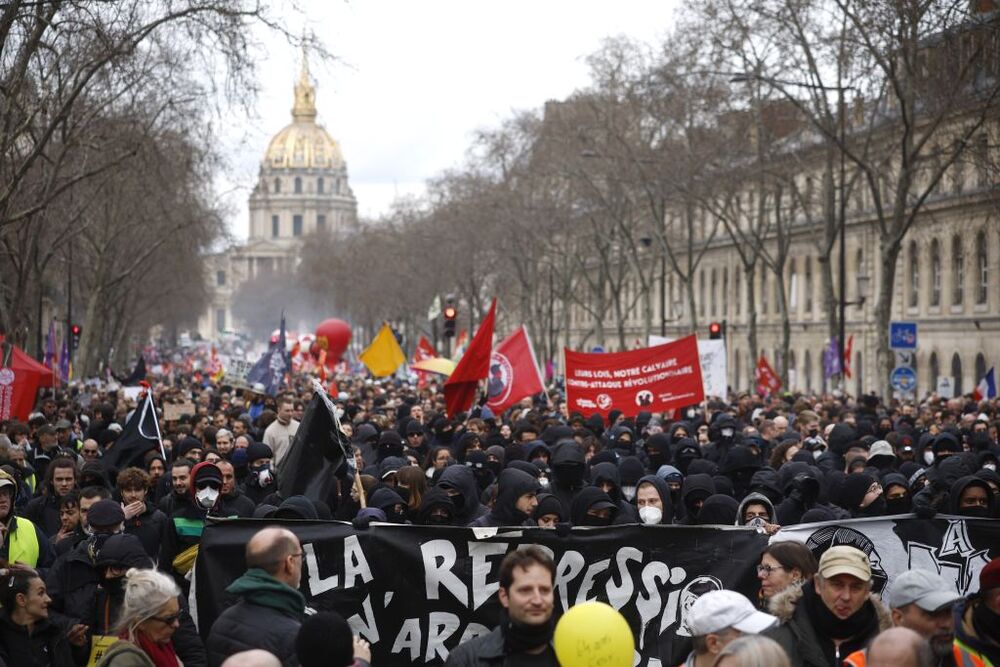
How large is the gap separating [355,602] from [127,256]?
47.4m

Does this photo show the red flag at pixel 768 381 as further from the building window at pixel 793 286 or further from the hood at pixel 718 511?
the building window at pixel 793 286

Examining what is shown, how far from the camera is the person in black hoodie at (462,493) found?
10844mm

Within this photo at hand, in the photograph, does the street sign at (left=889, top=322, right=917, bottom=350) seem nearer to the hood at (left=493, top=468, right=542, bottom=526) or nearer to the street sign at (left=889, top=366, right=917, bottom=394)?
the street sign at (left=889, top=366, right=917, bottom=394)

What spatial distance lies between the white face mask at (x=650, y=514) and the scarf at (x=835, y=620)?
376cm

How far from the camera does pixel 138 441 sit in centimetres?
1475

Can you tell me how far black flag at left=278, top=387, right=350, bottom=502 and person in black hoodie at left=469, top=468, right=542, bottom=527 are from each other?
4.46ft

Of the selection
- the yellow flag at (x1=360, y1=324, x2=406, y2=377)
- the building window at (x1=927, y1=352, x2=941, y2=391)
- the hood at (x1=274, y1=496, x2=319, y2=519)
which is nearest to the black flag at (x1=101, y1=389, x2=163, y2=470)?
the hood at (x1=274, y1=496, x2=319, y2=519)

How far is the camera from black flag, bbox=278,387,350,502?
435 inches

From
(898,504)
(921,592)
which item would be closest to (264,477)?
(898,504)

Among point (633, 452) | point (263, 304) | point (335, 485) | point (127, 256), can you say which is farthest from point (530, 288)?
point (263, 304)

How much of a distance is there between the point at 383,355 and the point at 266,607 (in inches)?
1116

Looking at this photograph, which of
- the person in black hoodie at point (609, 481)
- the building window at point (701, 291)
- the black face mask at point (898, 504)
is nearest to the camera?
the black face mask at point (898, 504)

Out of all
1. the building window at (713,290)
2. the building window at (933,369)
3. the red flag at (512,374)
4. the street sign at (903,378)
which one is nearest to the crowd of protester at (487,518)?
the red flag at (512,374)

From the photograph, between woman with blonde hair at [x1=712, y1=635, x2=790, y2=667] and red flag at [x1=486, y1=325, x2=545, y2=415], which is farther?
red flag at [x1=486, y1=325, x2=545, y2=415]
